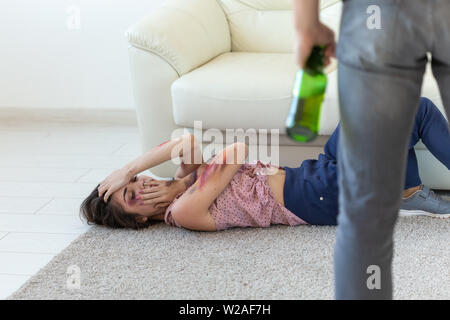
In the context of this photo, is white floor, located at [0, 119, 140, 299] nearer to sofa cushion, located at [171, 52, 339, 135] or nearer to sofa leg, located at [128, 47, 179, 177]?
sofa leg, located at [128, 47, 179, 177]

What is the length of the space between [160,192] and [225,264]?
0.37 meters

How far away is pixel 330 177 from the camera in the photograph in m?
1.76

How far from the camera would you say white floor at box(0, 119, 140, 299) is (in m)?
1.74

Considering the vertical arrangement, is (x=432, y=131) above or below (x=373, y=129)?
below

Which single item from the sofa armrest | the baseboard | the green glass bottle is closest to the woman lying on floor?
the sofa armrest

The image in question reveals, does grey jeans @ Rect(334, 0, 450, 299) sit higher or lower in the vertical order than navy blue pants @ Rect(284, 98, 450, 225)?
higher

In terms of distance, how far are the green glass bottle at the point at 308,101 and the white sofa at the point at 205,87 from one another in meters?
1.01

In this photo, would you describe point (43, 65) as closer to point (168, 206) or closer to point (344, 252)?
point (168, 206)

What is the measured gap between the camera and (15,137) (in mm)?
2922

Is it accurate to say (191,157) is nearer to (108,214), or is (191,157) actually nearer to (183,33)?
(108,214)

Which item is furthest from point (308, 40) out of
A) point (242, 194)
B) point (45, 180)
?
point (45, 180)

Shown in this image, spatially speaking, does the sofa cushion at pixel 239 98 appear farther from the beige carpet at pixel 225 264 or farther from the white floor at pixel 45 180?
the white floor at pixel 45 180

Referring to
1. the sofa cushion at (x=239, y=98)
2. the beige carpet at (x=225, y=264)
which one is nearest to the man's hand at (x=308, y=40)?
the beige carpet at (x=225, y=264)

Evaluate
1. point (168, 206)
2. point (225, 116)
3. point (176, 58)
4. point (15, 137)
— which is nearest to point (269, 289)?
point (168, 206)
